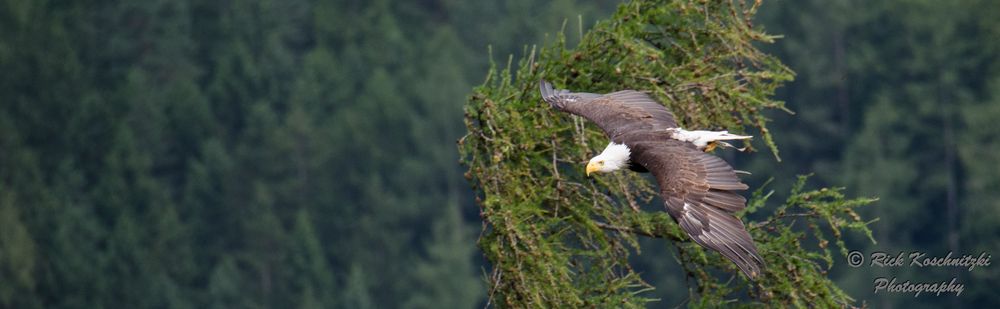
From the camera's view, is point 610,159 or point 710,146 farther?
point 710,146

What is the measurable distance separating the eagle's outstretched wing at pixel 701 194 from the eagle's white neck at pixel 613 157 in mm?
100

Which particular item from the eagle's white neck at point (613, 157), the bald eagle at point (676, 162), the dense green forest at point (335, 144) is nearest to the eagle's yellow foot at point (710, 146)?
the bald eagle at point (676, 162)

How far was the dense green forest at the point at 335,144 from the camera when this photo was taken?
45.3m

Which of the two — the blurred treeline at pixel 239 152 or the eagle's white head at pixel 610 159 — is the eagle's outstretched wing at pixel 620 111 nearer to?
the eagle's white head at pixel 610 159

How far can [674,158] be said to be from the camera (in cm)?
1011

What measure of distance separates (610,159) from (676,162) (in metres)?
0.42

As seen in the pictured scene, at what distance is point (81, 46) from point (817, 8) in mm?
25154

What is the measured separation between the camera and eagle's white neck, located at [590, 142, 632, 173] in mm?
9836

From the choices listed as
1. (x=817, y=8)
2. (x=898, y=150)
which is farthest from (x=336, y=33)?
(x=898, y=150)

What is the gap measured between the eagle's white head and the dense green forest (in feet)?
103

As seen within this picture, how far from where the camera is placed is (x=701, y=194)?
9586 mm

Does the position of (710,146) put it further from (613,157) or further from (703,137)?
(613,157)

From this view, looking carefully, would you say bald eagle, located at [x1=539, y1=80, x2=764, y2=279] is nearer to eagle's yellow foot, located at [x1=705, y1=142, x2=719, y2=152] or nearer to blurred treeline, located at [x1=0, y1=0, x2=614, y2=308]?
eagle's yellow foot, located at [x1=705, y1=142, x2=719, y2=152]

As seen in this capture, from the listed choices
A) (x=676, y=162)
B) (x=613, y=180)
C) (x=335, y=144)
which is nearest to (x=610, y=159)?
(x=613, y=180)
